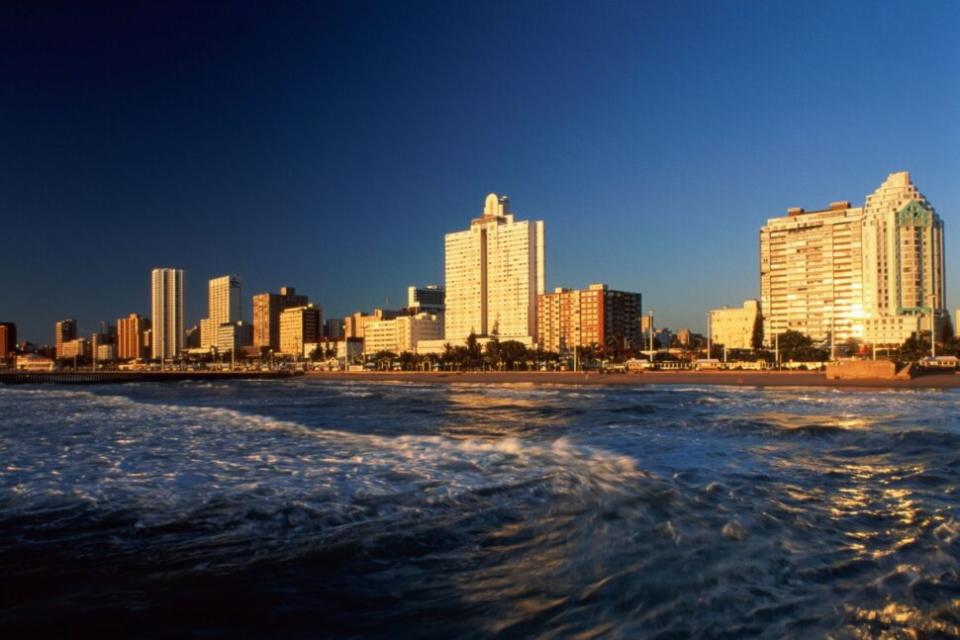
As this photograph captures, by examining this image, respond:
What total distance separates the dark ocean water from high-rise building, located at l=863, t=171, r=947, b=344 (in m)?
110

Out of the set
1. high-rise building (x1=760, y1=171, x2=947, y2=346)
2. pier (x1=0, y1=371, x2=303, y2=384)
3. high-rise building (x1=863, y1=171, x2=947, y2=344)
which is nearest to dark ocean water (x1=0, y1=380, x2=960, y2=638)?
pier (x1=0, y1=371, x2=303, y2=384)

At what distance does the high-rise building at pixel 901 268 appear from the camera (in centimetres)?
10825

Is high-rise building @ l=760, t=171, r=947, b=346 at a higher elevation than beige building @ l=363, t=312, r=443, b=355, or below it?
higher

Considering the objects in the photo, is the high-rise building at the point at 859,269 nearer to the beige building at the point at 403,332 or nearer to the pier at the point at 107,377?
the beige building at the point at 403,332

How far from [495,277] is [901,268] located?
71.9 metres

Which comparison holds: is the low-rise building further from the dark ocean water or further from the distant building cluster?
the dark ocean water

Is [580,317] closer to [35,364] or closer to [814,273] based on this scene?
[814,273]

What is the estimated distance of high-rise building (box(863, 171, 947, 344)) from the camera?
108 m

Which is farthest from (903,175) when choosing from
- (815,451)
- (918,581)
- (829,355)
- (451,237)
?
(918,581)

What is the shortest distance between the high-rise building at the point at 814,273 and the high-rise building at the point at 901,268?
1855mm

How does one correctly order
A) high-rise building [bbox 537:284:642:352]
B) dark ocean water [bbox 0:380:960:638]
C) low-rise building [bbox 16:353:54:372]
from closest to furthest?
dark ocean water [bbox 0:380:960:638], high-rise building [bbox 537:284:642:352], low-rise building [bbox 16:353:54:372]

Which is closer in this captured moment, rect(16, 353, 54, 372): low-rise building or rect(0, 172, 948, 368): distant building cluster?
rect(0, 172, 948, 368): distant building cluster

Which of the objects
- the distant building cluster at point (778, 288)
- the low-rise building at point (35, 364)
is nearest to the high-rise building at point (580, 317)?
the distant building cluster at point (778, 288)

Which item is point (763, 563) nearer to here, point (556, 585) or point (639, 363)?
point (556, 585)
